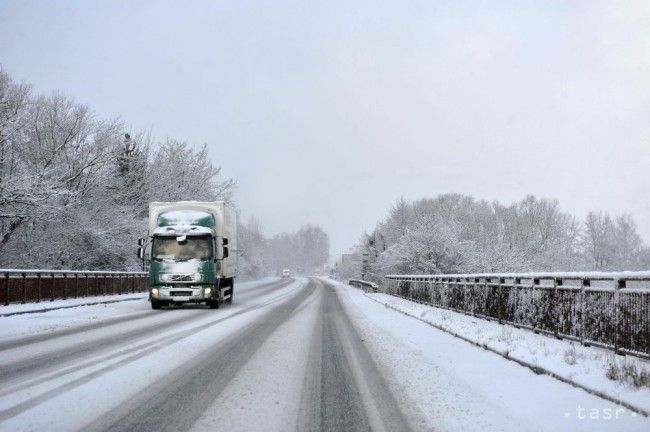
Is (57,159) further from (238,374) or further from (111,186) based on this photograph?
(238,374)

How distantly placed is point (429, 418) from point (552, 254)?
7377cm

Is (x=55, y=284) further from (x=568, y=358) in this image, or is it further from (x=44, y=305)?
(x=568, y=358)

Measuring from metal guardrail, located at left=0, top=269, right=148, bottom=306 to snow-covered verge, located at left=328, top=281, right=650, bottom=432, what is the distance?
47.0ft

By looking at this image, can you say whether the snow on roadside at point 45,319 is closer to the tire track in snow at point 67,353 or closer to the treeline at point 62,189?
the tire track in snow at point 67,353

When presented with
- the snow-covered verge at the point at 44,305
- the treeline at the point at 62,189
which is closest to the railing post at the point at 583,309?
the snow-covered verge at the point at 44,305

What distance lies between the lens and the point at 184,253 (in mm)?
20156

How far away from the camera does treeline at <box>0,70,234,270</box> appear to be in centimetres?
2836

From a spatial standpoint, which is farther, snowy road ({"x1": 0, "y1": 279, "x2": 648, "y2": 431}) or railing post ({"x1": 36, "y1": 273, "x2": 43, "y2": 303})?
railing post ({"x1": 36, "y1": 273, "x2": 43, "y2": 303})

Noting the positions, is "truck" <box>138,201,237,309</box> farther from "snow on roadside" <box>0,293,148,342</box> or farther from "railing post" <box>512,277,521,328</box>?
"railing post" <box>512,277,521,328</box>

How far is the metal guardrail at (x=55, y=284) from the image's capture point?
18.8 m

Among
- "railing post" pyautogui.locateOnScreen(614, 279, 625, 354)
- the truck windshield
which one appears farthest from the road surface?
the truck windshield

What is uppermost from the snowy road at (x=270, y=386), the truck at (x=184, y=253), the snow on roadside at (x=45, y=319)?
the truck at (x=184, y=253)

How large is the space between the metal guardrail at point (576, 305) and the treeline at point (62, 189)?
2131cm

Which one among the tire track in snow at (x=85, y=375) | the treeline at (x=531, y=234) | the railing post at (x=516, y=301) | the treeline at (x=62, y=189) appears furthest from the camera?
the treeline at (x=531, y=234)
